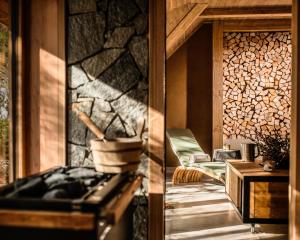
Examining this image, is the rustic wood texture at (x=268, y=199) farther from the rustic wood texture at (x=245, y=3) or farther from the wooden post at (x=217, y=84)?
the wooden post at (x=217, y=84)

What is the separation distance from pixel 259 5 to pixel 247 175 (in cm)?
374

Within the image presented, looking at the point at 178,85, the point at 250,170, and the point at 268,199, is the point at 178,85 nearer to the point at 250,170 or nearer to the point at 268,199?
the point at 250,170

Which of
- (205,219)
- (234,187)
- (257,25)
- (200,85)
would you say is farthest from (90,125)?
(257,25)

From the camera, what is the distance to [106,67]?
277cm

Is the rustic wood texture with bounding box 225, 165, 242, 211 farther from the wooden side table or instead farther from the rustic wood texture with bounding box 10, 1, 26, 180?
the rustic wood texture with bounding box 10, 1, 26, 180

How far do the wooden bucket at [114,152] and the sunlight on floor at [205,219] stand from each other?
57.4 inches

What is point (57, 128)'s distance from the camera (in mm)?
2830

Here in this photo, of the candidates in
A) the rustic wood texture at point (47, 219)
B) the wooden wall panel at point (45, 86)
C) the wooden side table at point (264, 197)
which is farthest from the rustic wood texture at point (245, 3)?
the rustic wood texture at point (47, 219)

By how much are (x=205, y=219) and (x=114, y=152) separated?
2179 millimetres

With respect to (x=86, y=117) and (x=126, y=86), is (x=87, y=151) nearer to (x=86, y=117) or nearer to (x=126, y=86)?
(x=86, y=117)

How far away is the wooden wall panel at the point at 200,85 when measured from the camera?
7734 millimetres

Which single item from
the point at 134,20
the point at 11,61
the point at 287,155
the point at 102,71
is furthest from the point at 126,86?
the point at 287,155

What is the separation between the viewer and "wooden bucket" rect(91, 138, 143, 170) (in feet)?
7.61

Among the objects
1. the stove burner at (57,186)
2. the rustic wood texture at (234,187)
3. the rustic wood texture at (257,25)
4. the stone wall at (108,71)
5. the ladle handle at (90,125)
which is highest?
the rustic wood texture at (257,25)
